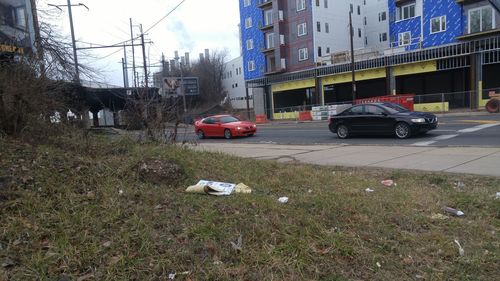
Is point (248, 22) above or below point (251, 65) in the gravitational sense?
above

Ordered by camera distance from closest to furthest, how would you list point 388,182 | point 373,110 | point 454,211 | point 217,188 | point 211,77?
point 454,211 < point 217,188 < point 388,182 < point 373,110 < point 211,77

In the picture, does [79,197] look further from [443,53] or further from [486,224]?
[443,53]

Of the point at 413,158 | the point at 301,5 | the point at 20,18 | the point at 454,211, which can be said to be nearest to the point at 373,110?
the point at 413,158


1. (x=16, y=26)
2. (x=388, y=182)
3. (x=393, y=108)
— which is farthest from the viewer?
(x=393, y=108)

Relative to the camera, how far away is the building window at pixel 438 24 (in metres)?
38.5

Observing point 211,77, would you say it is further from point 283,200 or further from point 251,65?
point 283,200

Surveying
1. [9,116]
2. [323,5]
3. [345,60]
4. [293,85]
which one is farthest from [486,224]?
[323,5]

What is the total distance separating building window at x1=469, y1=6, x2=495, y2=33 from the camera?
3278 cm

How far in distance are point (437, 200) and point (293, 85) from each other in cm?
4411

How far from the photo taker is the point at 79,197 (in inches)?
177

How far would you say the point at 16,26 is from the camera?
944 centimetres

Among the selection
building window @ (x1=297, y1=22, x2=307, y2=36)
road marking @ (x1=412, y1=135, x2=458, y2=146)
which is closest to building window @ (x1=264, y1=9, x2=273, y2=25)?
building window @ (x1=297, y1=22, x2=307, y2=36)

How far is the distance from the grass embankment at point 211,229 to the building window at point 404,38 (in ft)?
134

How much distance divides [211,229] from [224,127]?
65.3 ft
